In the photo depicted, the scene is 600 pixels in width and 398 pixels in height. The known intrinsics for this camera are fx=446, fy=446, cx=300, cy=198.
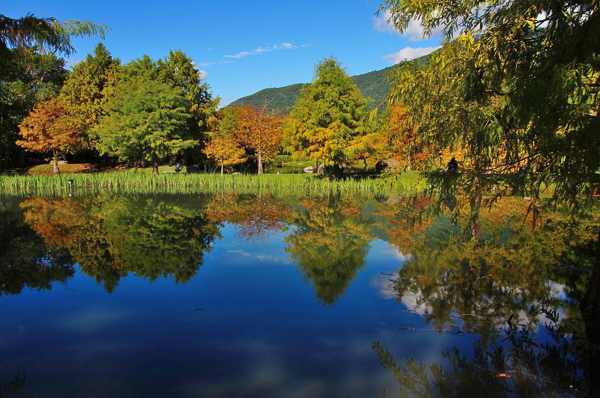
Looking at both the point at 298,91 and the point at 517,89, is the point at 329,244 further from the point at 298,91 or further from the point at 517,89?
the point at 298,91

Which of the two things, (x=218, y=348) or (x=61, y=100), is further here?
(x=61, y=100)

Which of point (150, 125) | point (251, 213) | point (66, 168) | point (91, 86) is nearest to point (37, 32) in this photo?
point (251, 213)

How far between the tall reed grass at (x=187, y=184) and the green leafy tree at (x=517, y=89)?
16.3 metres

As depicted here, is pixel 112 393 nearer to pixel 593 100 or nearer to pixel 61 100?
pixel 593 100

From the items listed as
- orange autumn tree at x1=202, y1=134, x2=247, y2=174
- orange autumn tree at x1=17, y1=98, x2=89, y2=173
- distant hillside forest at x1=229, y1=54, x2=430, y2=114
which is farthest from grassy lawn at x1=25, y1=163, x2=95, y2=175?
distant hillside forest at x1=229, y1=54, x2=430, y2=114

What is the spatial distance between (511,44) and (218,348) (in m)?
4.24

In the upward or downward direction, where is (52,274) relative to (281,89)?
downward

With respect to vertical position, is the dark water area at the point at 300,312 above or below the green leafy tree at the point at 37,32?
below

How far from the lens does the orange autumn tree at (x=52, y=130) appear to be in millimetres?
31953

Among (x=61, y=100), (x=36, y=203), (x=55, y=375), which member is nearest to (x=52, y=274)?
(x=55, y=375)

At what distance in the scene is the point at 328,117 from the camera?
24578 millimetres

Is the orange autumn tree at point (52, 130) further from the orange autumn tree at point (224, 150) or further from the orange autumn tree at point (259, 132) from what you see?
the orange autumn tree at point (259, 132)

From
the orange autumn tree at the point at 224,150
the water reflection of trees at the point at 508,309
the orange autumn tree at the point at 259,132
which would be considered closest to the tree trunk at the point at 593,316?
the water reflection of trees at the point at 508,309

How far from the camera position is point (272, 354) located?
464 centimetres
